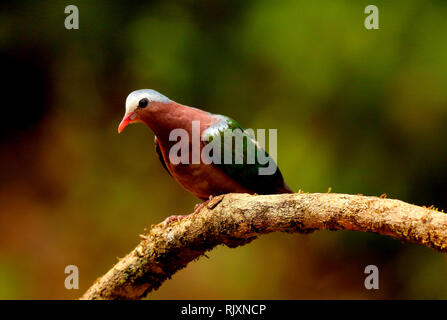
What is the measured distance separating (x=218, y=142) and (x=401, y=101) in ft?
6.56

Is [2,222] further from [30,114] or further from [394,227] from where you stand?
[394,227]

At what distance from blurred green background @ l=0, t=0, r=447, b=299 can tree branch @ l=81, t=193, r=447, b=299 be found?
1.90 metres

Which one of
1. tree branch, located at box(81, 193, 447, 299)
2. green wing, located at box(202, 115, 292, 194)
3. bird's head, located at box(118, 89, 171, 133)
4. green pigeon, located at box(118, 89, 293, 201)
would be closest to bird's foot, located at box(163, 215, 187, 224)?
tree branch, located at box(81, 193, 447, 299)

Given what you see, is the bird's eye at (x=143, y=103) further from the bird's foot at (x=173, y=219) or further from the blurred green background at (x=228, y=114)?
the blurred green background at (x=228, y=114)

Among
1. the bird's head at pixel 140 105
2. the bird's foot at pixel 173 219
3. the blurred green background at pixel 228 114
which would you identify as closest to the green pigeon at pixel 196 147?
the bird's head at pixel 140 105

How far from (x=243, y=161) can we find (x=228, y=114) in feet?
5.96

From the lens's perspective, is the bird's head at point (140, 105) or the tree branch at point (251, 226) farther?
the bird's head at point (140, 105)

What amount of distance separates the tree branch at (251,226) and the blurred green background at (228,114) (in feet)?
6.22

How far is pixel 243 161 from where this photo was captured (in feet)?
8.29

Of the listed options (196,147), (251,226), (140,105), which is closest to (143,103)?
(140,105)

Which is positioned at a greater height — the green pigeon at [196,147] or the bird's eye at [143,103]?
the bird's eye at [143,103]

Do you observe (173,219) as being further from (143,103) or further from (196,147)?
(143,103)

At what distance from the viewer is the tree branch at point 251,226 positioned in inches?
59.5

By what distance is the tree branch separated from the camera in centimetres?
151
